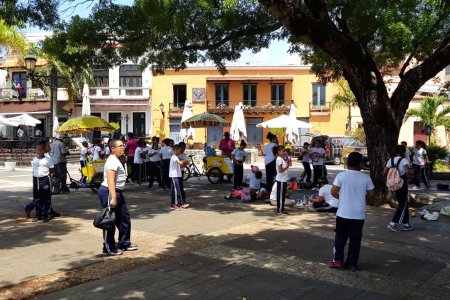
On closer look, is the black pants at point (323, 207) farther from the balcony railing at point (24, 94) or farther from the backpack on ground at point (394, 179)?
the balcony railing at point (24, 94)

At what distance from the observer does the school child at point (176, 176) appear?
35.0ft

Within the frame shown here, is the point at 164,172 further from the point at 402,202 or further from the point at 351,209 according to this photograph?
the point at 351,209

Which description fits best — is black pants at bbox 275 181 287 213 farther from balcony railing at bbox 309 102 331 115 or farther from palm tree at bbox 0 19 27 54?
balcony railing at bbox 309 102 331 115

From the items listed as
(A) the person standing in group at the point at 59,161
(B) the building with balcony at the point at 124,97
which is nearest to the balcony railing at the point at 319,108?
(B) the building with balcony at the point at 124,97

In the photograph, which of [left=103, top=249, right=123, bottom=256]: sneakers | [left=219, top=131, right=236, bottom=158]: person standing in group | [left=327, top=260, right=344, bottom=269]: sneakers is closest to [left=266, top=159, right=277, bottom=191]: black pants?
[left=219, top=131, right=236, bottom=158]: person standing in group

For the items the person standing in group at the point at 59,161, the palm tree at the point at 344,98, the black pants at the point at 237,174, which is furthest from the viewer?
the palm tree at the point at 344,98

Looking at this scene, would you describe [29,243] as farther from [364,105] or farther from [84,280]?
[364,105]

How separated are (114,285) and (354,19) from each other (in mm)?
9109

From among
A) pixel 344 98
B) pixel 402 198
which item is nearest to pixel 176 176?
pixel 402 198

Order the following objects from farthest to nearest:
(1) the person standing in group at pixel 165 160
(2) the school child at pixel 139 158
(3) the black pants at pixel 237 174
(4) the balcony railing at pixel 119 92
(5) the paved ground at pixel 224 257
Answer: (4) the balcony railing at pixel 119 92
(2) the school child at pixel 139 158
(1) the person standing in group at pixel 165 160
(3) the black pants at pixel 237 174
(5) the paved ground at pixel 224 257

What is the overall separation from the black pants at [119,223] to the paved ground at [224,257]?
0.71 ft

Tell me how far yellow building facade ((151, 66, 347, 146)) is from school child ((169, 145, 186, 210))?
28.6m

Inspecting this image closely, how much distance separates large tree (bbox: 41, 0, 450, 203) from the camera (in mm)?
10664

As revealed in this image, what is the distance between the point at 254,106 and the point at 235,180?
Result: 2627 cm
